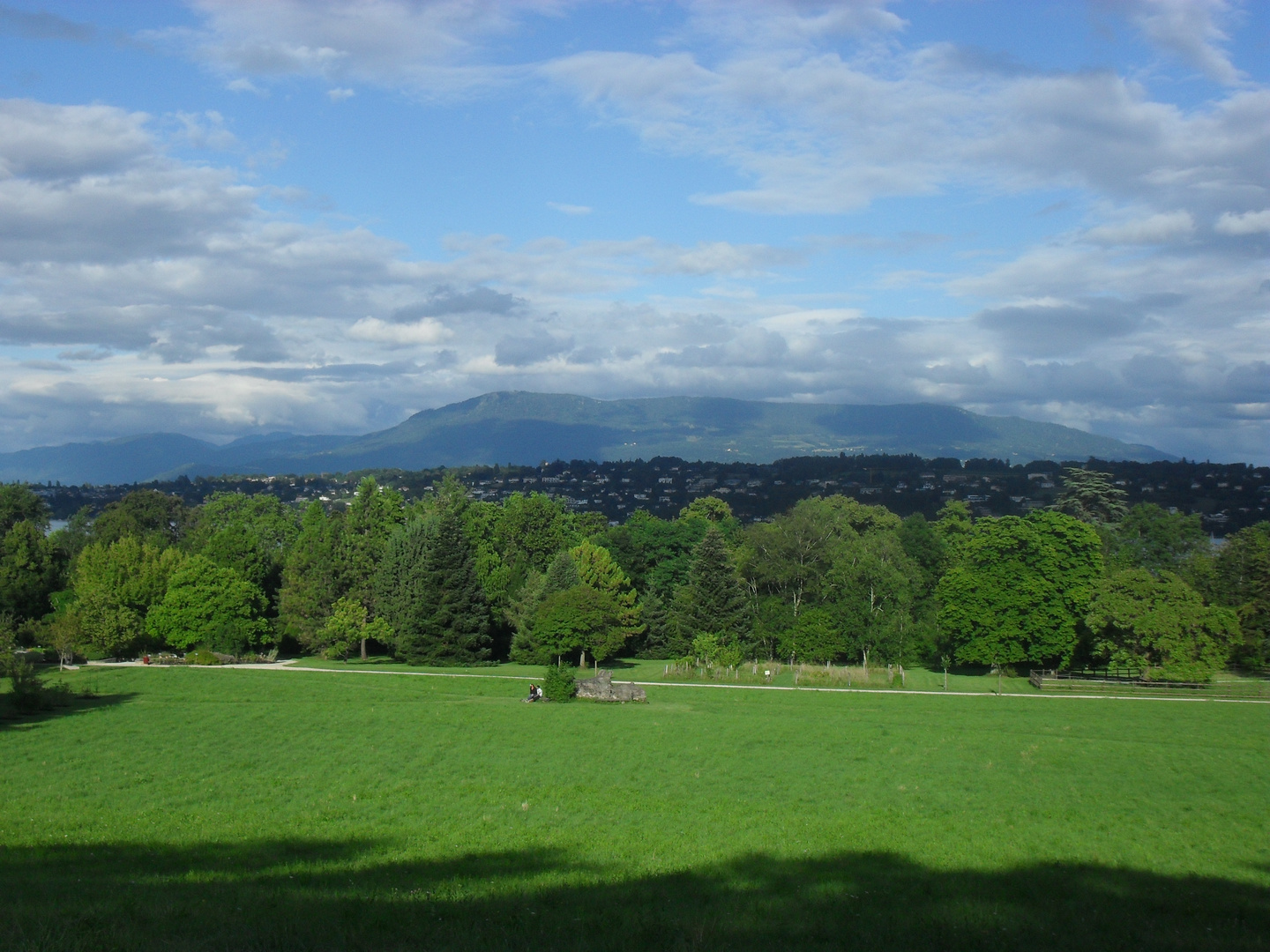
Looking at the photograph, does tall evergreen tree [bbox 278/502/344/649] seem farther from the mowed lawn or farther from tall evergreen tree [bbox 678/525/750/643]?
the mowed lawn

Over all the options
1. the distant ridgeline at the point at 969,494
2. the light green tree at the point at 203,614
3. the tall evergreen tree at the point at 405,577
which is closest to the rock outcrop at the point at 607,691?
the tall evergreen tree at the point at 405,577

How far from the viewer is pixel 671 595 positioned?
7362cm

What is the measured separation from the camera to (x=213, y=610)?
5697 centimetres

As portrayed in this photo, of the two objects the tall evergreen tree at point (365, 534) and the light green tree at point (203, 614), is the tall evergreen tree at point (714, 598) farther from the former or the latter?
the light green tree at point (203, 614)

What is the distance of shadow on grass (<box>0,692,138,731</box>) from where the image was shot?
97.6ft

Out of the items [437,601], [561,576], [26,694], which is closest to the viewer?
[26,694]

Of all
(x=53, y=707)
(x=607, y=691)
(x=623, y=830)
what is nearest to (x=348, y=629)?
(x=607, y=691)

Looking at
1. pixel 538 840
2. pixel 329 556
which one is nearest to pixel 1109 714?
pixel 538 840

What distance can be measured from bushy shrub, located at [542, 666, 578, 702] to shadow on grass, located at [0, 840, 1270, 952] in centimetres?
2463

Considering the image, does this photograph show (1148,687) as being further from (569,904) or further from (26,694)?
(26,694)

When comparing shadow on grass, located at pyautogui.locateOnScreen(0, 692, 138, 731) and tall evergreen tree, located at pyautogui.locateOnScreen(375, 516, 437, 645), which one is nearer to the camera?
shadow on grass, located at pyautogui.locateOnScreen(0, 692, 138, 731)

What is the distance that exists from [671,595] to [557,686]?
3557cm

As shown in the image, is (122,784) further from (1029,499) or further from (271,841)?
(1029,499)

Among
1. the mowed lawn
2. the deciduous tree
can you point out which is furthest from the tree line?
the mowed lawn
